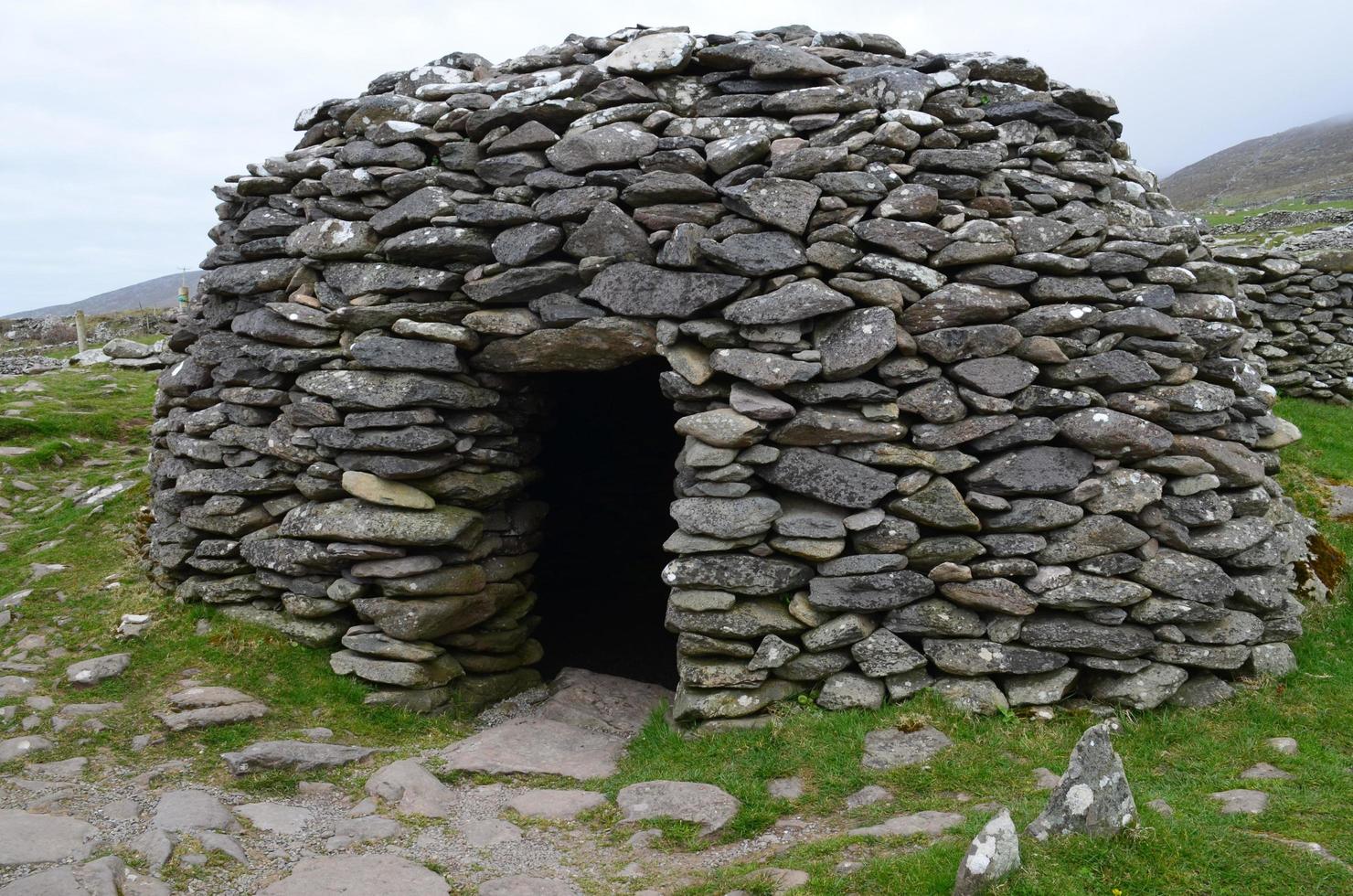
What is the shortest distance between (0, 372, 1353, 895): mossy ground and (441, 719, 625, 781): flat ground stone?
26cm

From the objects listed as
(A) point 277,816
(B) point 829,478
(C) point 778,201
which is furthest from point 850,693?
(A) point 277,816

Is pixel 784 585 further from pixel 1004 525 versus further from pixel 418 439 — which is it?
pixel 418 439

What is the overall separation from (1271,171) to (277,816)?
268ft

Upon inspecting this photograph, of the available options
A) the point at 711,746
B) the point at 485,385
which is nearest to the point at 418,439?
the point at 485,385

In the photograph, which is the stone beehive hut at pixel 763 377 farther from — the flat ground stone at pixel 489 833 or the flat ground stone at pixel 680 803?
the flat ground stone at pixel 489 833

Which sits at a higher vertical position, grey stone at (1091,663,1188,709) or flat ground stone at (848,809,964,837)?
flat ground stone at (848,809,964,837)

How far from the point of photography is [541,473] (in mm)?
8969

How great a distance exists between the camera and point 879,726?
621 centimetres

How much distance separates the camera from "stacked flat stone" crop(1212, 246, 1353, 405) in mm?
13656

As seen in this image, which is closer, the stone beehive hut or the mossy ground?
the mossy ground

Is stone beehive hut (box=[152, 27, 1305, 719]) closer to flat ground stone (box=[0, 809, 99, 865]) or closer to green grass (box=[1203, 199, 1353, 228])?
flat ground stone (box=[0, 809, 99, 865])

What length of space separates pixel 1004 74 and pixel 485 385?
499cm

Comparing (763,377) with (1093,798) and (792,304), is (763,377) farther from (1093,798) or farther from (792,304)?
(1093,798)

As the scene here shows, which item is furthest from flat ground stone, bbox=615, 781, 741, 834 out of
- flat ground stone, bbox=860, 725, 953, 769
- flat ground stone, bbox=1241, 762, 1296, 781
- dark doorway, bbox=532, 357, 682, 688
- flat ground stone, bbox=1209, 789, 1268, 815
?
dark doorway, bbox=532, 357, 682, 688
